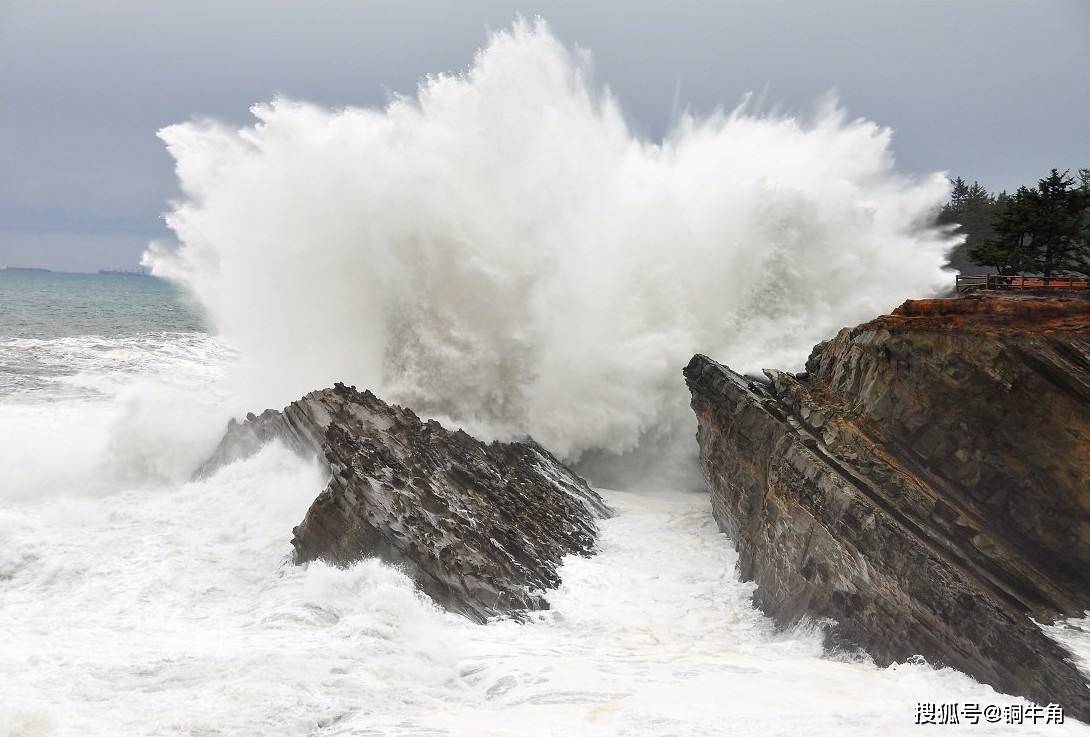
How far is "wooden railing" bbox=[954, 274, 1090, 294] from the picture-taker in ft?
42.0

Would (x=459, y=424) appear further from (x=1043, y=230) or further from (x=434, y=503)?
(x=1043, y=230)

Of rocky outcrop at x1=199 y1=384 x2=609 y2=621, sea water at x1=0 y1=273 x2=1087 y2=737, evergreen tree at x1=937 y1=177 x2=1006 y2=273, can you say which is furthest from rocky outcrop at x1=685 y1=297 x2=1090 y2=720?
evergreen tree at x1=937 y1=177 x2=1006 y2=273

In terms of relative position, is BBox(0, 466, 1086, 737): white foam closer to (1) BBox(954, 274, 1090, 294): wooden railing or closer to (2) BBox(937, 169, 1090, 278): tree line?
(1) BBox(954, 274, 1090, 294): wooden railing

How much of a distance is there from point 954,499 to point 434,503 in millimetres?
7848

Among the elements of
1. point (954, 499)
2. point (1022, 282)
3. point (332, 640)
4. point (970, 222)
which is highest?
point (970, 222)

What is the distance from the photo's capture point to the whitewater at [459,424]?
776 centimetres

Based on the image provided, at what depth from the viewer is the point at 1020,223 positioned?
68.0ft

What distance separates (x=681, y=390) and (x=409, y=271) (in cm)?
804

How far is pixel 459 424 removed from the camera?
17594 millimetres

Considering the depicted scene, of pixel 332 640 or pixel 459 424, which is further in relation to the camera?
pixel 459 424

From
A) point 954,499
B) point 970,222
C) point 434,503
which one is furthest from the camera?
point 970,222

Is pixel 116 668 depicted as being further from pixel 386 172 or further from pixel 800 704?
pixel 386 172

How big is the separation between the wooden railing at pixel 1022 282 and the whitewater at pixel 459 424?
5.60m

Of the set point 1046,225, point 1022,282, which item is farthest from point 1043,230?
point 1022,282
